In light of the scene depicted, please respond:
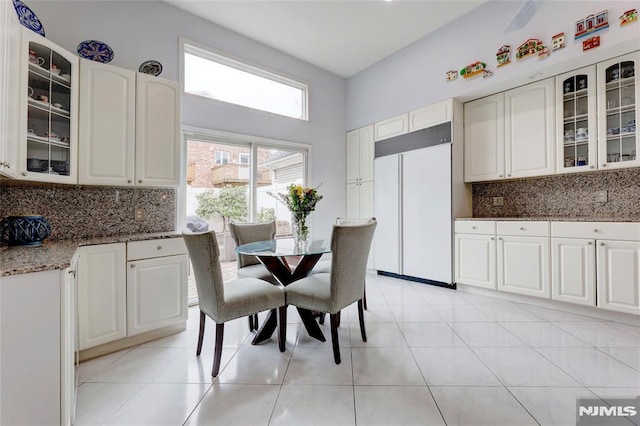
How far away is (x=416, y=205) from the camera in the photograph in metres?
3.91

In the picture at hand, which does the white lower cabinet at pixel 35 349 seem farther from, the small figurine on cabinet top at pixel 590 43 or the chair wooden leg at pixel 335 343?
the small figurine on cabinet top at pixel 590 43

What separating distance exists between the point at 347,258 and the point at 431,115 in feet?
8.96

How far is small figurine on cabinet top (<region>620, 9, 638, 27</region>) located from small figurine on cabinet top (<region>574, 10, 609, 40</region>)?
93 mm

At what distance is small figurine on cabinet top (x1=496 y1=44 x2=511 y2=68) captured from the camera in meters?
3.08

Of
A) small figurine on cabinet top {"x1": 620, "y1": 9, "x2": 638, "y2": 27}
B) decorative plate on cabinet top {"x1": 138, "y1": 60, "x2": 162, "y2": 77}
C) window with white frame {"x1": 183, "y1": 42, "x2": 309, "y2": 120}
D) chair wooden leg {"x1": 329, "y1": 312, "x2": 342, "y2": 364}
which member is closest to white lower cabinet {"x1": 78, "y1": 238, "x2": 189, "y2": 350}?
A: chair wooden leg {"x1": 329, "y1": 312, "x2": 342, "y2": 364}

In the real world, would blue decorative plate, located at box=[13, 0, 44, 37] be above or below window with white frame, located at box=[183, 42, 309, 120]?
below

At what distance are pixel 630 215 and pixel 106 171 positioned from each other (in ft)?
15.7

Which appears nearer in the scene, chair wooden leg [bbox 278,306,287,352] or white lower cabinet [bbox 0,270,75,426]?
white lower cabinet [bbox 0,270,75,426]

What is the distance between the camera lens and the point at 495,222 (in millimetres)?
3213

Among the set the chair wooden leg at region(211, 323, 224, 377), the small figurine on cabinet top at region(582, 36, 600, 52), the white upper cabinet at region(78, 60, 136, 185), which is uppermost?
the small figurine on cabinet top at region(582, 36, 600, 52)

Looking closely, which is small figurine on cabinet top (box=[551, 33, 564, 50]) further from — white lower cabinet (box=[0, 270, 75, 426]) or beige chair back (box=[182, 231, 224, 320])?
white lower cabinet (box=[0, 270, 75, 426])

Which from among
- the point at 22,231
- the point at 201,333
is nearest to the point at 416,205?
the point at 201,333

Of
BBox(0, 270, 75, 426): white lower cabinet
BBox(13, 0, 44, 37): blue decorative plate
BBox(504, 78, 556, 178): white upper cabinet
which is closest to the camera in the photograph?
BBox(0, 270, 75, 426): white lower cabinet

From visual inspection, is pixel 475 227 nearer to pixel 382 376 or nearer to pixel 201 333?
pixel 382 376
